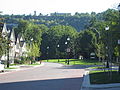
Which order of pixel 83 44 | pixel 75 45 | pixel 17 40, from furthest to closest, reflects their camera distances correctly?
pixel 75 45, pixel 83 44, pixel 17 40

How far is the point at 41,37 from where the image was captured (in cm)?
13162

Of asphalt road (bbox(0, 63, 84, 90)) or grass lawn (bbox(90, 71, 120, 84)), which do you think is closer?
asphalt road (bbox(0, 63, 84, 90))

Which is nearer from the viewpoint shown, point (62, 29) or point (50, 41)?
point (50, 41)

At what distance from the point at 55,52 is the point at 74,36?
12383 millimetres

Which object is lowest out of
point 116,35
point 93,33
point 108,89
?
point 108,89

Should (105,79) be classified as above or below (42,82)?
above

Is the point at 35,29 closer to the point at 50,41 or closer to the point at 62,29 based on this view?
the point at 50,41

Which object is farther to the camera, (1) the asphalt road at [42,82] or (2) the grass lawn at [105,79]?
(2) the grass lawn at [105,79]

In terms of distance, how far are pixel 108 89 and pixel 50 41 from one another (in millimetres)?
110001

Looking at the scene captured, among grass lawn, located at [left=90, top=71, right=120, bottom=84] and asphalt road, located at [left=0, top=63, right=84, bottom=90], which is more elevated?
grass lawn, located at [left=90, top=71, right=120, bottom=84]

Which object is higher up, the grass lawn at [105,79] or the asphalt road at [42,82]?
the grass lawn at [105,79]

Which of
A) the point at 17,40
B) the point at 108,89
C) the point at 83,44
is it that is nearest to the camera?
the point at 108,89

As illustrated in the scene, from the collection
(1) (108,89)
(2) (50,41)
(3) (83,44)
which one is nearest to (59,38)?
(2) (50,41)

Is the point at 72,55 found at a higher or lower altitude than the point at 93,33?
lower
